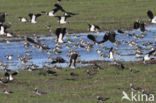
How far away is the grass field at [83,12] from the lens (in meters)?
34.2

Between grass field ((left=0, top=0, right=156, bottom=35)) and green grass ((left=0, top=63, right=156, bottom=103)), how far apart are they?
1451 centimetres

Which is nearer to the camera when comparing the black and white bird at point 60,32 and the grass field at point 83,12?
the black and white bird at point 60,32

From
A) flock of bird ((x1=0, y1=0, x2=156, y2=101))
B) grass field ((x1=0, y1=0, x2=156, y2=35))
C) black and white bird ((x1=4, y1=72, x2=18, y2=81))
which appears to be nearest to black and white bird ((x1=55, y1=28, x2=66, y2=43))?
flock of bird ((x1=0, y1=0, x2=156, y2=101))

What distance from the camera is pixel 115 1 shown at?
45344 millimetres

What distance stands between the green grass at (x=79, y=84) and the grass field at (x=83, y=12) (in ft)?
47.6

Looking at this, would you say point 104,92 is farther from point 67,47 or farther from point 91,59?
point 67,47

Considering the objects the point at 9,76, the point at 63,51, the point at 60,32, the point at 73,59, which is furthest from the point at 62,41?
the point at 63,51

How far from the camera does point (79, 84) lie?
16812 mm

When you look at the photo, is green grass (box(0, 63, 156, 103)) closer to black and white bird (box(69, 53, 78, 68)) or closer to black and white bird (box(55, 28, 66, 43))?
black and white bird (box(69, 53, 78, 68))

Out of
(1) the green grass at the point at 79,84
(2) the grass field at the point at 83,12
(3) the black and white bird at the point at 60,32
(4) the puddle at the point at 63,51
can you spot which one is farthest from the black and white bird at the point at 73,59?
(2) the grass field at the point at 83,12

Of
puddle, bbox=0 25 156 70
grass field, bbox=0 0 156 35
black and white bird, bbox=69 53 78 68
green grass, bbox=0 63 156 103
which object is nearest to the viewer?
green grass, bbox=0 63 156 103

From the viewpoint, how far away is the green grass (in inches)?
586

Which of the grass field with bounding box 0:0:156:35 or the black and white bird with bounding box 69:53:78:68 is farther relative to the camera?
the grass field with bounding box 0:0:156:35

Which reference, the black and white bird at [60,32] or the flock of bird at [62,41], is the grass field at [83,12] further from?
the black and white bird at [60,32]
